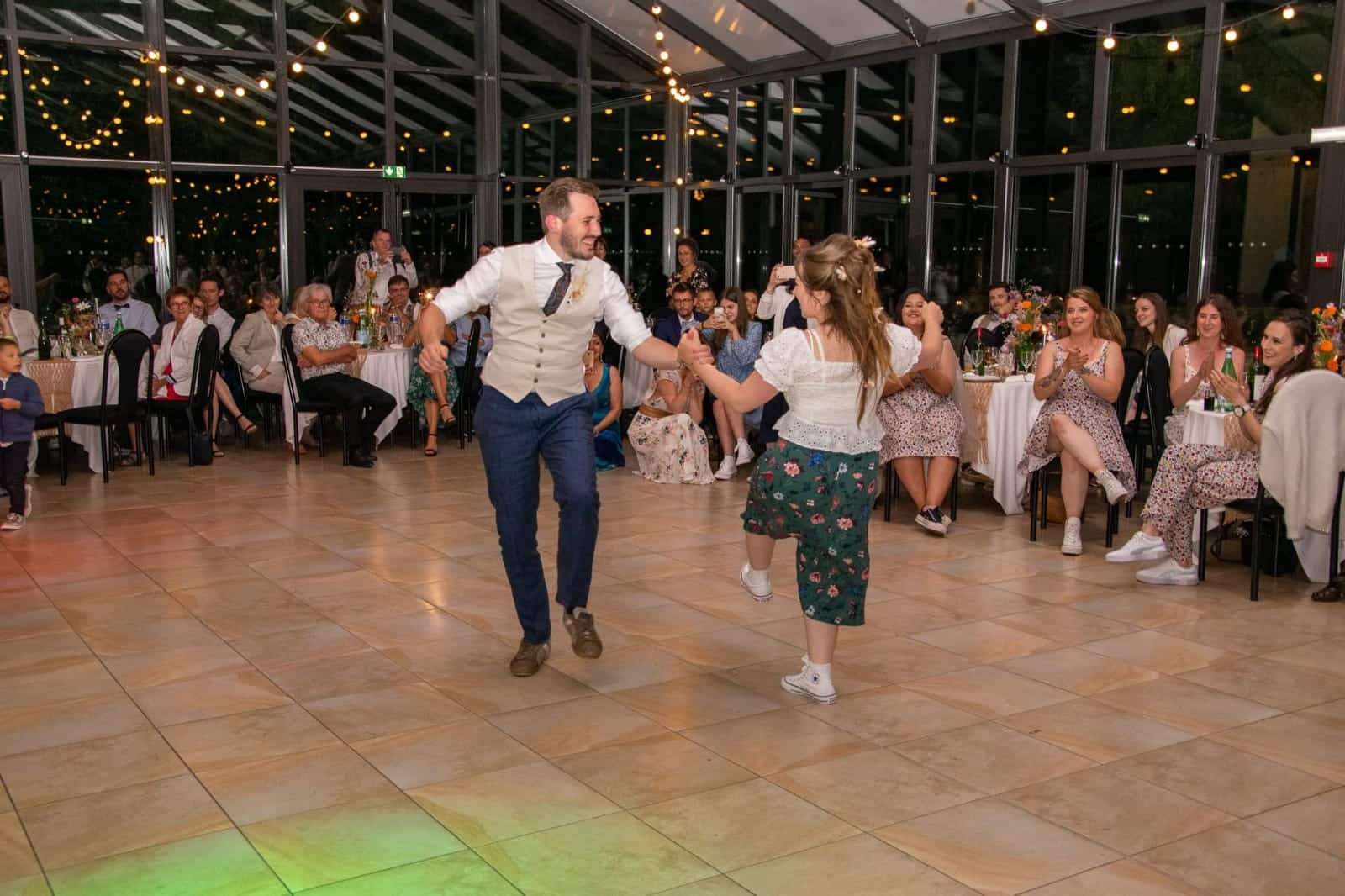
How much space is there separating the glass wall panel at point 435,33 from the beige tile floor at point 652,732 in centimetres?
865

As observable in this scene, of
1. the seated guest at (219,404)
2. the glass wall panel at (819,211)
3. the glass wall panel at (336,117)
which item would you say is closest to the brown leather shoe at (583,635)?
the seated guest at (219,404)

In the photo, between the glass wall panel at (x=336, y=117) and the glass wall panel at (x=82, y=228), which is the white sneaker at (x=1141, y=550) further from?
the glass wall panel at (x=82, y=228)

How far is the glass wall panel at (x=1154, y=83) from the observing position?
32.4 ft

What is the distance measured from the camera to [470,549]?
6387mm

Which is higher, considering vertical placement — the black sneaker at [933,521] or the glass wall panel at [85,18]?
the glass wall panel at [85,18]

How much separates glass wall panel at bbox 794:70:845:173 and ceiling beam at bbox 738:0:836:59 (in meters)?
0.32

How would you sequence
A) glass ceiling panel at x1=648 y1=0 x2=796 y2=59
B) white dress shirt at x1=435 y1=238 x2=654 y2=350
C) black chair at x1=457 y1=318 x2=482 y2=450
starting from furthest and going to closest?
1. glass ceiling panel at x1=648 y1=0 x2=796 y2=59
2. black chair at x1=457 y1=318 x2=482 y2=450
3. white dress shirt at x1=435 y1=238 x2=654 y2=350

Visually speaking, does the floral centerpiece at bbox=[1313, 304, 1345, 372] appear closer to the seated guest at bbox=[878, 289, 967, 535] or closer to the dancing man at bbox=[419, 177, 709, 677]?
the seated guest at bbox=[878, 289, 967, 535]

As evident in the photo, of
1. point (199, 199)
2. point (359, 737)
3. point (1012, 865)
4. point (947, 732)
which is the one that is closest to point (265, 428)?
point (199, 199)

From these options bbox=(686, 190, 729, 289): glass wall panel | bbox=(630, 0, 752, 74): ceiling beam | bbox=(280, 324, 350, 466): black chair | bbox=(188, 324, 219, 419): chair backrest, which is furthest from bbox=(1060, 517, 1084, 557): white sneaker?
bbox=(686, 190, 729, 289): glass wall panel

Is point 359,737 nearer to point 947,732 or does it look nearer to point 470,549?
point 947,732

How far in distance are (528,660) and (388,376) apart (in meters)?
5.87

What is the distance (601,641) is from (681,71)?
452 inches

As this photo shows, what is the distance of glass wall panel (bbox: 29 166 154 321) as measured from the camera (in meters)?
12.2
